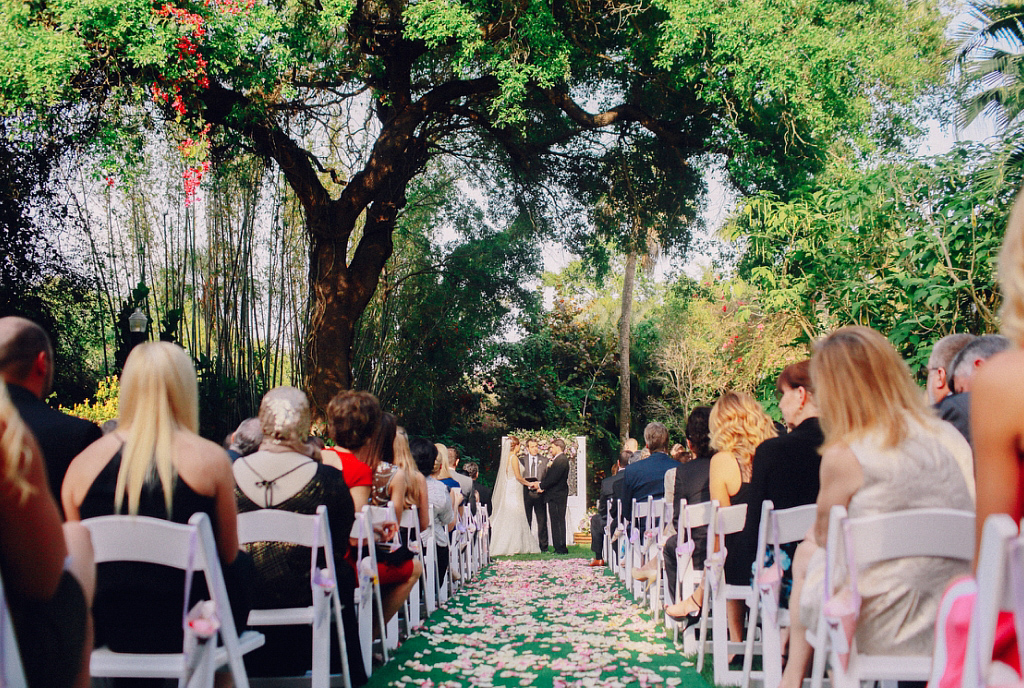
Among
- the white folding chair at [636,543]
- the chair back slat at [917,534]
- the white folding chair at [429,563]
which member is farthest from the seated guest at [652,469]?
the chair back slat at [917,534]

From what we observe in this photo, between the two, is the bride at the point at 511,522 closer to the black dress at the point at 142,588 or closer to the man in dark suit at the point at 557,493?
the man in dark suit at the point at 557,493

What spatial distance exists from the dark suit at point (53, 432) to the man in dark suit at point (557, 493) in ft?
33.0

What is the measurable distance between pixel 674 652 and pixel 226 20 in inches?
295

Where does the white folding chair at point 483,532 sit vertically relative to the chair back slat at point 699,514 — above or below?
below

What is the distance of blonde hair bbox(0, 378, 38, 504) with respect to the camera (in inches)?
59.3

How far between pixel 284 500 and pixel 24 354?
46.4 inches

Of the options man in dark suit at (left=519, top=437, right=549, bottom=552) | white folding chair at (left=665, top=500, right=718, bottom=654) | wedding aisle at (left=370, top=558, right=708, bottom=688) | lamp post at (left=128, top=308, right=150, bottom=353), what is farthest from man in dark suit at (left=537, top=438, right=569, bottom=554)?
white folding chair at (left=665, top=500, right=718, bottom=654)

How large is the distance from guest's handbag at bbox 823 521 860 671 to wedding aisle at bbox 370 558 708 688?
202 centimetres

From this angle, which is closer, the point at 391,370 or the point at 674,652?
the point at 674,652

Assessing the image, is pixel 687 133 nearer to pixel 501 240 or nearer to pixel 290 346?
pixel 501 240

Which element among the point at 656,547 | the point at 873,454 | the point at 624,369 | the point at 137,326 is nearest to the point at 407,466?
the point at 656,547

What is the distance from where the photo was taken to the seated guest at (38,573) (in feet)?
5.03

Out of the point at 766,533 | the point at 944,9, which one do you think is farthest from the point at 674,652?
the point at 944,9

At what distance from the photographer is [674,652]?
17.3 feet
